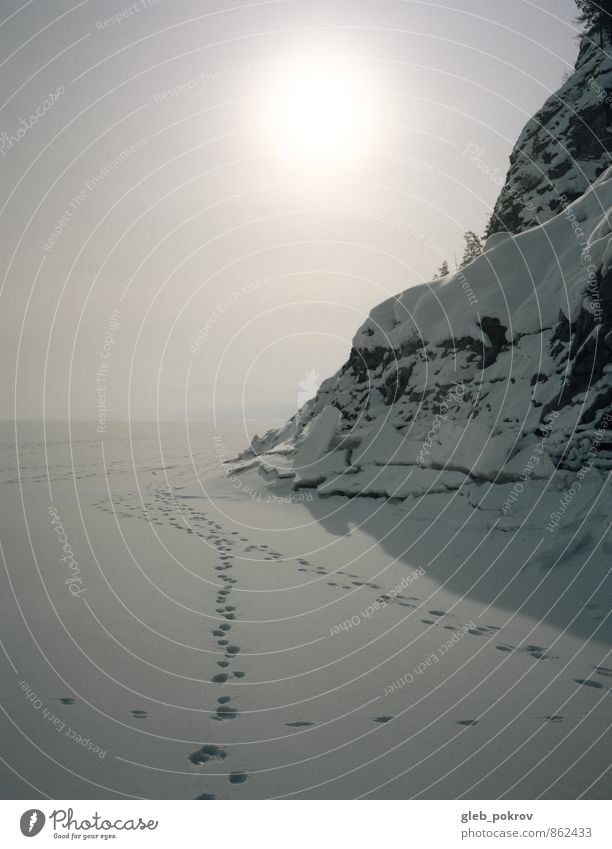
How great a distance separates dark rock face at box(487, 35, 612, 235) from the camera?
1925cm

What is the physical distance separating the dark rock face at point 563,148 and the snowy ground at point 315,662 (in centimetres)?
1533

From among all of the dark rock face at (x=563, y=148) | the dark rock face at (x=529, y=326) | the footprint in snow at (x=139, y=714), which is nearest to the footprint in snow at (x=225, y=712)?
the footprint in snow at (x=139, y=714)

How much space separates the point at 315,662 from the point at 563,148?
23.1 meters

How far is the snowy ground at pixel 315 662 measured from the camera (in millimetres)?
3660

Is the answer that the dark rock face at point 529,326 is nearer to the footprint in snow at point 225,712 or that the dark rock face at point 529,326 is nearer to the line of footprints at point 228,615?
the line of footprints at point 228,615

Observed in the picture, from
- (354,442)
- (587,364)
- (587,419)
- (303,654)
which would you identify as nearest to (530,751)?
(303,654)

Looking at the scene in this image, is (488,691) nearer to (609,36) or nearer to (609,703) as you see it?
(609,703)

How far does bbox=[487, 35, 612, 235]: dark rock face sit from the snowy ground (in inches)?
604

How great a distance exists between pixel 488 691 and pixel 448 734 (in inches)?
35.3

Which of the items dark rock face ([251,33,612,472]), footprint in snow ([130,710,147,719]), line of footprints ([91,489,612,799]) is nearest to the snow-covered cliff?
dark rock face ([251,33,612,472])

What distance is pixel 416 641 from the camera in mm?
5816

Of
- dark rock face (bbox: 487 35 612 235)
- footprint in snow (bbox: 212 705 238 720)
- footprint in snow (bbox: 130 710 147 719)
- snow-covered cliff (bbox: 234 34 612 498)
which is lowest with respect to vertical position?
footprint in snow (bbox: 212 705 238 720)

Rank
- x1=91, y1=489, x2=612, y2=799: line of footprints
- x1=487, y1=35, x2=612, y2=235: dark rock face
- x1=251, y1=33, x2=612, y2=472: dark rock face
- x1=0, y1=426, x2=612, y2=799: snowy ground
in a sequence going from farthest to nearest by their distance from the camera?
x1=487, y1=35, x2=612, y2=235: dark rock face
x1=251, y1=33, x2=612, y2=472: dark rock face
x1=91, y1=489, x2=612, y2=799: line of footprints
x1=0, y1=426, x2=612, y2=799: snowy ground

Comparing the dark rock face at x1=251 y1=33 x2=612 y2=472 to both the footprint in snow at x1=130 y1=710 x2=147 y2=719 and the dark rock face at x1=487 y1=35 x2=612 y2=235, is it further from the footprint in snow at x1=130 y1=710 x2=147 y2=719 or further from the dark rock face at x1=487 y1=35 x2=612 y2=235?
the footprint in snow at x1=130 y1=710 x2=147 y2=719
